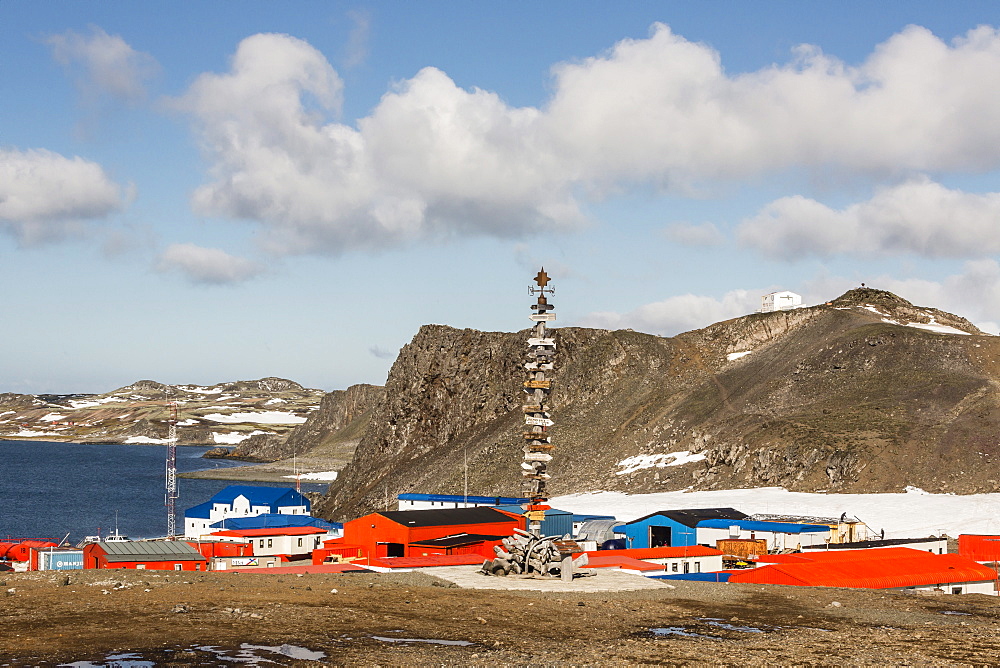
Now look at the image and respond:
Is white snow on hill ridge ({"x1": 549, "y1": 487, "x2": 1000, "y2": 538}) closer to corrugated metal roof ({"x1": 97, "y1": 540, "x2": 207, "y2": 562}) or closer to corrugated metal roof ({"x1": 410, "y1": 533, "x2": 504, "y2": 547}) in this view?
corrugated metal roof ({"x1": 410, "y1": 533, "x2": 504, "y2": 547})

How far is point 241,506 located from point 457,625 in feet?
256

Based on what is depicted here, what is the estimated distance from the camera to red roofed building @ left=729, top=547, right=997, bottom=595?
42.9 m

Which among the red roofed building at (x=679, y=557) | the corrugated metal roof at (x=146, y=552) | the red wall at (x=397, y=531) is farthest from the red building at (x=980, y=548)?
the corrugated metal roof at (x=146, y=552)

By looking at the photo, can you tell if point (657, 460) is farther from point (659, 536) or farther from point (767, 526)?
point (767, 526)

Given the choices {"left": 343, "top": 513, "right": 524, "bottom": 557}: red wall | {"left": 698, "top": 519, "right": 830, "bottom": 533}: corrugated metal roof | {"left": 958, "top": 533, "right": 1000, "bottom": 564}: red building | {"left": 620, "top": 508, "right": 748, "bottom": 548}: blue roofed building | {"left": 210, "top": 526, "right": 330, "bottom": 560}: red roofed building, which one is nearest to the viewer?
{"left": 958, "top": 533, "right": 1000, "bottom": 564}: red building

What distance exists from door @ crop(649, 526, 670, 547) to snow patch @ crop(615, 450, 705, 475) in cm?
4638

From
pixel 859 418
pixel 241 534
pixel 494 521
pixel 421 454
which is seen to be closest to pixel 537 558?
pixel 494 521

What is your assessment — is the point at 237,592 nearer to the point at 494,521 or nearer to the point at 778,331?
the point at 494,521

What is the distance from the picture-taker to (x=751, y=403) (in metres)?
130

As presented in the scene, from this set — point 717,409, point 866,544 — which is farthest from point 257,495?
point 717,409

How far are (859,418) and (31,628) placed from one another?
10298 cm

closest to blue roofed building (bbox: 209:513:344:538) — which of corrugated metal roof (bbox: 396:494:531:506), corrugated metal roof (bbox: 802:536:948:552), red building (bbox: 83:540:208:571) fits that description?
corrugated metal roof (bbox: 396:494:531:506)

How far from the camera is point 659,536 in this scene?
2862 inches

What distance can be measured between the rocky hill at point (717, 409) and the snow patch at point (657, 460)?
30 centimetres
